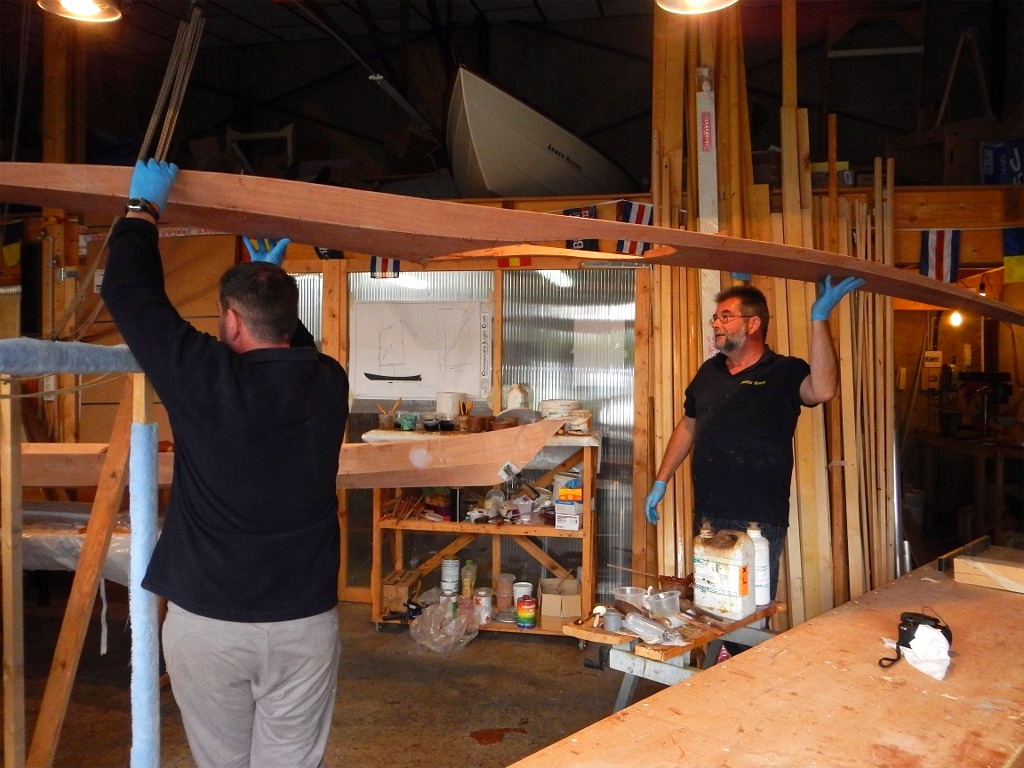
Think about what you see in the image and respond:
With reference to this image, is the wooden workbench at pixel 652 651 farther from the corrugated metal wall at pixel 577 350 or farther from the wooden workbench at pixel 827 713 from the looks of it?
the corrugated metal wall at pixel 577 350

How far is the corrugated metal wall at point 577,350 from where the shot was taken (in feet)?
13.9

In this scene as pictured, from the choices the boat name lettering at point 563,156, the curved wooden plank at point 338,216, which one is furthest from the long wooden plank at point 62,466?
the boat name lettering at point 563,156

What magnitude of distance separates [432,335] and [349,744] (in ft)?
7.31

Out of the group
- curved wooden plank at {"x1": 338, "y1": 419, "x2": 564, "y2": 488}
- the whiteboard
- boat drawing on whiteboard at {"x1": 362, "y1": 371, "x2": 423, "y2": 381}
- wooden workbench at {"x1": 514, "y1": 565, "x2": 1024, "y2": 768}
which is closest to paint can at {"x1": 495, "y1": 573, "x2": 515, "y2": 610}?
the whiteboard

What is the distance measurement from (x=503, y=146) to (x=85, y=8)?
7.40 feet

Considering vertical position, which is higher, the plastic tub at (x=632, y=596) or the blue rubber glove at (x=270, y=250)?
the blue rubber glove at (x=270, y=250)

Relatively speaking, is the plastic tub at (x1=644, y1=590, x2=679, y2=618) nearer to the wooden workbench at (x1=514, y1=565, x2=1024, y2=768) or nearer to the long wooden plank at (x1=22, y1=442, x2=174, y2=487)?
the wooden workbench at (x1=514, y1=565, x2=1024, y2=768)

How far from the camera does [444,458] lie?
2.79 m

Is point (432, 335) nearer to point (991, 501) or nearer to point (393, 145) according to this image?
point (393, 145)

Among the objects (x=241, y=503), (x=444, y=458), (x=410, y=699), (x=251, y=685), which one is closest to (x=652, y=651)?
(x=251, y=685)

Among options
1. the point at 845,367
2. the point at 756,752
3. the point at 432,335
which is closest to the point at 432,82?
the point at 432,335

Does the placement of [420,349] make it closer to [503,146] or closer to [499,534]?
[499,534]

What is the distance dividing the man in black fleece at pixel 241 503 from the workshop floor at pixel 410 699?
4.26 feet

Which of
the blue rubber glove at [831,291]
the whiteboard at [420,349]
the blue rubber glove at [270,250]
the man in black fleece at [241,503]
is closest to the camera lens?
the man in black fleece at [241,503]
